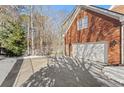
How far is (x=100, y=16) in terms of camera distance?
1608 cm

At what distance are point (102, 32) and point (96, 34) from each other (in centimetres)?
93

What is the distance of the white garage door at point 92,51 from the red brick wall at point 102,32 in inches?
15.2

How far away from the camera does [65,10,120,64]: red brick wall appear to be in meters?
14.2

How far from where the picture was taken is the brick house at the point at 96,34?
1409 centimetres

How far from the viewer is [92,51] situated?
1750 centimetres

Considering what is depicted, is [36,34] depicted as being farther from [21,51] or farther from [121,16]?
[121,16]

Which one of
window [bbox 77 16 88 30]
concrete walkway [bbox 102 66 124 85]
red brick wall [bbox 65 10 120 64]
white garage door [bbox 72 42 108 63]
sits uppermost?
window [bbox 77 16 88 30]

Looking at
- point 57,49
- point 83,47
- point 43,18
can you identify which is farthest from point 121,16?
point 43,18

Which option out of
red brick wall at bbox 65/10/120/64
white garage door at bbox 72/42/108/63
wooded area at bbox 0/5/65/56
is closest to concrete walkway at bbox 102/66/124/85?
red brick wall at bbox 65/10/120/64

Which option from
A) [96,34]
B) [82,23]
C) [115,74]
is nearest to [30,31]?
[82,23]

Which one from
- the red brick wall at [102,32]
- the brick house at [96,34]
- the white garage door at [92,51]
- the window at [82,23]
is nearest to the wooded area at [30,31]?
the brick house at [96,34]

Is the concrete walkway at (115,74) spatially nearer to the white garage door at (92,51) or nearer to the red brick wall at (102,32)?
the red brick wall at (102,32)

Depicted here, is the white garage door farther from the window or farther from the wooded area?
the wooded area

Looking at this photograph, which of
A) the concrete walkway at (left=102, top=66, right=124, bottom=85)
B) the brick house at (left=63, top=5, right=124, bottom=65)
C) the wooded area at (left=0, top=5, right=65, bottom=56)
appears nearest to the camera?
the concrete walkway at (left=102, top=66, right=124, bottom=85)
